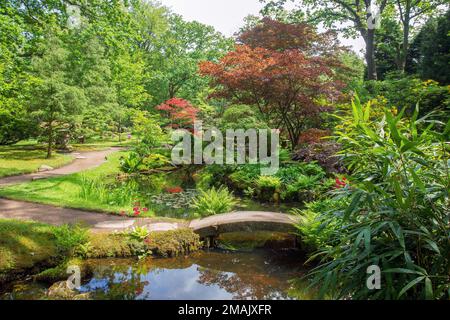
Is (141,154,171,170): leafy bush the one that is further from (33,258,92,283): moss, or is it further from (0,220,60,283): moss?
(33,258,92,283): moss

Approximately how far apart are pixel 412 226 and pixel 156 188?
7.44 meters

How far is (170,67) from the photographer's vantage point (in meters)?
20.7

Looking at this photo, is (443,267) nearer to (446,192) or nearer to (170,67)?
(446,192)

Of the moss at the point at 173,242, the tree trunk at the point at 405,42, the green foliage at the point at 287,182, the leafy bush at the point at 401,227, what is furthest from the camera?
the tree trunk at the point at 405,42

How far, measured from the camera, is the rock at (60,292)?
313cm

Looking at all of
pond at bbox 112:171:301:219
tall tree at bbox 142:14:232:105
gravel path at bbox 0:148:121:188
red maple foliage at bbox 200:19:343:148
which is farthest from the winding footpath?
tall tree at bbox 142:14:232:105

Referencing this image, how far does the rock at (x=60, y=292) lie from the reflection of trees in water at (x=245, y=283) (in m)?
1.44

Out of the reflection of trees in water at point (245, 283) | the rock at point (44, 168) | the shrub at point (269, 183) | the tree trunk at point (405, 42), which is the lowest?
the reflection of trees in water at point (245, 283)

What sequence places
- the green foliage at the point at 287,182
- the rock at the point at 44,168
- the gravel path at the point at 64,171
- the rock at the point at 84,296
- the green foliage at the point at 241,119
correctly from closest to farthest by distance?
the rock at the point at 84,296 → the green foliage at the point at 287,182 → the gravel path at the point at 64,171 → the green foliage at the point at 241,119 → the rock at the point at 44,168

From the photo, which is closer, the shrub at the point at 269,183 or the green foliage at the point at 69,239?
the green foliage at the point at 69,239

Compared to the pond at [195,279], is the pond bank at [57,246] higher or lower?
higher

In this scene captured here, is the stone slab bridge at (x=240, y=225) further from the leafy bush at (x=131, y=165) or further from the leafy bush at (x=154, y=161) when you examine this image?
the leafy bush at (x=154, y=161)

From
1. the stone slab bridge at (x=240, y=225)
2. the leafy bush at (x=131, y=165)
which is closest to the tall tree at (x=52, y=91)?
the leafy bush at (x=131, y=165)
